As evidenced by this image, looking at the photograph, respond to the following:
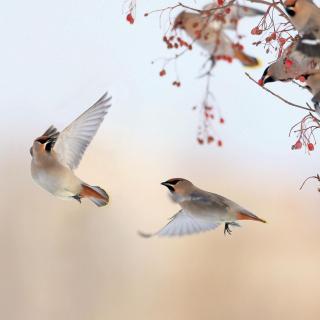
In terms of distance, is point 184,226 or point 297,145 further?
point 184,226

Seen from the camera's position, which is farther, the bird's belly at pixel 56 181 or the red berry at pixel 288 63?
the bird's belly at pixel 56 181

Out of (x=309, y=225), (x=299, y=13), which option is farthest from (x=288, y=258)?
(x=299, y=13)

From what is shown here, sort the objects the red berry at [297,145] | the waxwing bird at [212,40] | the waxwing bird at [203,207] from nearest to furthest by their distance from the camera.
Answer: the red berry at [297,145]
the waxwing bird at [203,207]
the waxwing bird at [212,40]

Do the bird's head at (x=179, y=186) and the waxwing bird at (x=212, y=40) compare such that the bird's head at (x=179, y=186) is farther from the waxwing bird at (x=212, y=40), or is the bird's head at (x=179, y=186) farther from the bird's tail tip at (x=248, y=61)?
the bird's tail tip at (x=248, y=61)

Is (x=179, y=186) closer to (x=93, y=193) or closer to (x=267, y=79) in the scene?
(x=93, y=193)

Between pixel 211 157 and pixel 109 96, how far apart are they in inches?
104

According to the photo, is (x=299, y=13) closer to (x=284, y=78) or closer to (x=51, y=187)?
(x=284, y=78)

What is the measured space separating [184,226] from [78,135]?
0.25 meters

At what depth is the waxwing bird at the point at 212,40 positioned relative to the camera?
1.63 m

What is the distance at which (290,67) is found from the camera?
1101 mm

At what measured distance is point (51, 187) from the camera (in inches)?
51.8

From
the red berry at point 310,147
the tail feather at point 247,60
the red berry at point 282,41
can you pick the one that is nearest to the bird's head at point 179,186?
the red berry at point 310,147

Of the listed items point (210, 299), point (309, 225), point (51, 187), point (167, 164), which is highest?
point (167, 164)

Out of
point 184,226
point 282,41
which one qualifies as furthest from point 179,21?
point 282,41
